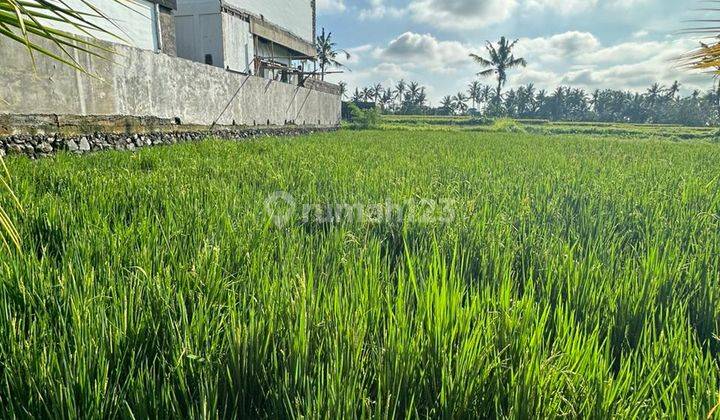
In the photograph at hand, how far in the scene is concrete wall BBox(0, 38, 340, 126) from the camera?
4.58 metres

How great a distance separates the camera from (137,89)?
6.53m

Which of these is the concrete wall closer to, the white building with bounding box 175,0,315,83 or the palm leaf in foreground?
the palm leaf in foreground

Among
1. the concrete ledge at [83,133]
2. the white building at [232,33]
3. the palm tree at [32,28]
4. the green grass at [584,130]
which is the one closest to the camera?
the palm tree at [32,28]

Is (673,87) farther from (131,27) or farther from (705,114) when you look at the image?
(131,27)

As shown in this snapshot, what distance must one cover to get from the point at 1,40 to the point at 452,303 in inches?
237

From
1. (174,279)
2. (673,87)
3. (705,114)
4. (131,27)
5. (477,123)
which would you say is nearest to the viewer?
(174,279)

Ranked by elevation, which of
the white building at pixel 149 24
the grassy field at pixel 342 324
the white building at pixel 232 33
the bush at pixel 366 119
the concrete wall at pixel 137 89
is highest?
the white building at pixel 232 33

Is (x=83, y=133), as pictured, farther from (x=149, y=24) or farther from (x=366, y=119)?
(x=366, y=119)

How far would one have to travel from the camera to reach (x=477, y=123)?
1341 inches

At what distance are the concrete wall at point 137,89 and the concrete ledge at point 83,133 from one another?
0.12 meters

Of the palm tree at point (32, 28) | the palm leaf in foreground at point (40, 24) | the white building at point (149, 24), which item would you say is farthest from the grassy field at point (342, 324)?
the white building at point (149, 24)

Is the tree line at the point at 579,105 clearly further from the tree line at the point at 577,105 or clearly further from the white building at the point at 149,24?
the white building at the point at 149,24

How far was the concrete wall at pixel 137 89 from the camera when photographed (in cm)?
458

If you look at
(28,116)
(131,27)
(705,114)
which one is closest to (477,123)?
(131,27)
